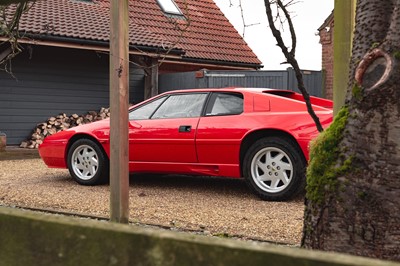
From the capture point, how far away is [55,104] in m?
15.7

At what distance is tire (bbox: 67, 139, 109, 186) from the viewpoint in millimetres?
8117

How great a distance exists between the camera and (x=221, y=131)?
284 inches

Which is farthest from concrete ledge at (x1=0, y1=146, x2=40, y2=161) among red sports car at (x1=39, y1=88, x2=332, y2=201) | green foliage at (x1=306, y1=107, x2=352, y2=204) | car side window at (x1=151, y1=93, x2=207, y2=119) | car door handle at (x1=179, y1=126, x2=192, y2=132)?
green foliage at (x1=306, y1=107, x2=352, y2=204)

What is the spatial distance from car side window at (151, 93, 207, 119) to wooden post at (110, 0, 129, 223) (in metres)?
2.92

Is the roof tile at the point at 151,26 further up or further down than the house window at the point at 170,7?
further down

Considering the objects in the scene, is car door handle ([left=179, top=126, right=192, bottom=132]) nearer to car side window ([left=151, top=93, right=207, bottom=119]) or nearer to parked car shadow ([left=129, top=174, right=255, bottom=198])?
car side window ([left=151, top=93, right=207, bottom=119])

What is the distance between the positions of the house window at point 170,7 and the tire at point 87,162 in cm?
1190

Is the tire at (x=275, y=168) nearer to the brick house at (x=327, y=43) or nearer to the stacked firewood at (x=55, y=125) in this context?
the stacked firewood at (x=55, y=125)

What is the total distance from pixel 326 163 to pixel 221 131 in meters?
4.32

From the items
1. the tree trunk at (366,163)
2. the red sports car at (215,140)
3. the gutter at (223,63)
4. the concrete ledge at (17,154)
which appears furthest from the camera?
the gutter at (223,63)

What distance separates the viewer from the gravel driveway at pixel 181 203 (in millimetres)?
5534

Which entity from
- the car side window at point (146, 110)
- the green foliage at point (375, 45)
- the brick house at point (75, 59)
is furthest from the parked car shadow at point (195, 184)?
the green foliage at point (375, 45)

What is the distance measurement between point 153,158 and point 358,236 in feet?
17.4

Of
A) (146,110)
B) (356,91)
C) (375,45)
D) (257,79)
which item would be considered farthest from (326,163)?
→ (257,79)
